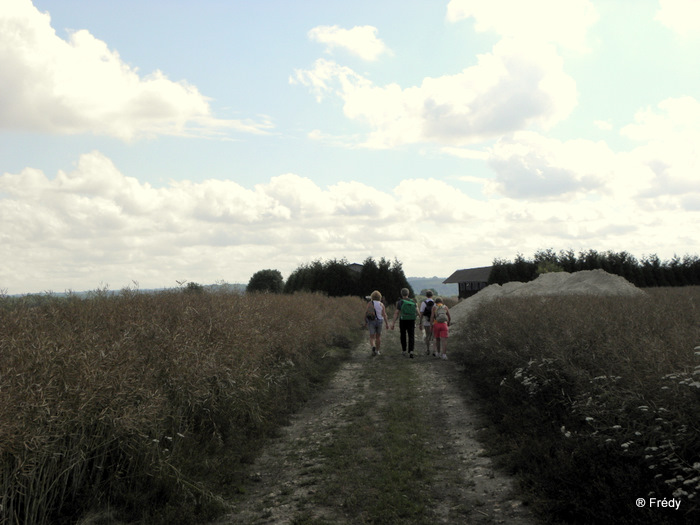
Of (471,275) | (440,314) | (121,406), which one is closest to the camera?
(121,406)

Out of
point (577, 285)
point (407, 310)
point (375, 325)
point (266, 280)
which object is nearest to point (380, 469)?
point (407, 310)

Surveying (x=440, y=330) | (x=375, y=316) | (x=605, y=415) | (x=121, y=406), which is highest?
(x=375, y=316)

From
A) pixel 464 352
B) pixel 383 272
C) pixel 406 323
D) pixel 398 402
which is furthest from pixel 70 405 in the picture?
pixel 383 272

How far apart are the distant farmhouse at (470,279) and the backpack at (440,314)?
82721 millimetres

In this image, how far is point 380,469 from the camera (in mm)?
6359

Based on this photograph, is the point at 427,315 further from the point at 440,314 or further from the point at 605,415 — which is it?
the point at 605,415

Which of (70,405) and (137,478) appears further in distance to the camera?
(137,478)

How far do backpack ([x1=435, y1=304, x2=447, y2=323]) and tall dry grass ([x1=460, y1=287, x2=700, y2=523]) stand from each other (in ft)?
19.3

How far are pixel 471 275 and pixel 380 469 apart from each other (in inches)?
4259

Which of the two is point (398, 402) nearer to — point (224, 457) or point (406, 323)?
point (224, 457)

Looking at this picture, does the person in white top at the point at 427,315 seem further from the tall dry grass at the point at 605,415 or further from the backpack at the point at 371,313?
the tall dry grass at the point at 605,415

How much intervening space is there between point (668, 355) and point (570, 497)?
190 centimetres

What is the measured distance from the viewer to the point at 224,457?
22.0ft

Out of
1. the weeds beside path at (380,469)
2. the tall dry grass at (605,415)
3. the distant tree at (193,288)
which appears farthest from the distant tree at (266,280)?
the tall dry grass at (605,415)
